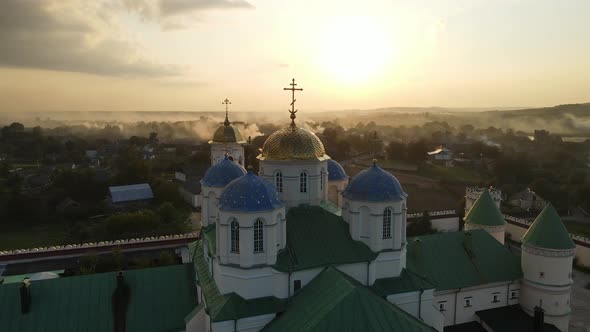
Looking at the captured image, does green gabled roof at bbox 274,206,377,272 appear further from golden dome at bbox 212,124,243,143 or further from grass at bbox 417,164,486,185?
grass at bbox 417,164,486,185

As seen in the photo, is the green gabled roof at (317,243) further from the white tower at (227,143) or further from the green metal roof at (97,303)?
the white tower at (227,143)

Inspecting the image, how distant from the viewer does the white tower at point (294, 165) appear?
19156mm

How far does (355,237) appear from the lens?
59.7 feet

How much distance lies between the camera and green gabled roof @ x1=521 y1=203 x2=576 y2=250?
21391 mm

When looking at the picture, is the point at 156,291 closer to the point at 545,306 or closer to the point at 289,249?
the point at 289,249

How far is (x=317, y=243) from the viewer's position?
17625 millimetres

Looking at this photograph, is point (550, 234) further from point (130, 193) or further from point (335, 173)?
point (130, 193)

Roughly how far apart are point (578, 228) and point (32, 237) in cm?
5688

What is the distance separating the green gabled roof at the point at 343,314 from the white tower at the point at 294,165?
488 centimetres

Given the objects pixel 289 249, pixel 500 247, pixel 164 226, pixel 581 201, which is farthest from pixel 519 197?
pixel 289 249

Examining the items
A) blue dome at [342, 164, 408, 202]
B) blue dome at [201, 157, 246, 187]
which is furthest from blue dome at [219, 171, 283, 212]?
blue dome at [201, 157, 246, 187]

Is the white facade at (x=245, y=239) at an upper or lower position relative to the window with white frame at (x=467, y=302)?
upper

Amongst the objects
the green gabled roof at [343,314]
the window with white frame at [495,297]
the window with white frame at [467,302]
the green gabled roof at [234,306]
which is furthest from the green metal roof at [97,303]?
the window with white frame at [495,297]

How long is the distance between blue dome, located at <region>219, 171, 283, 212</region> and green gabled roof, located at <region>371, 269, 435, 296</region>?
Answer: 5.37 metres
